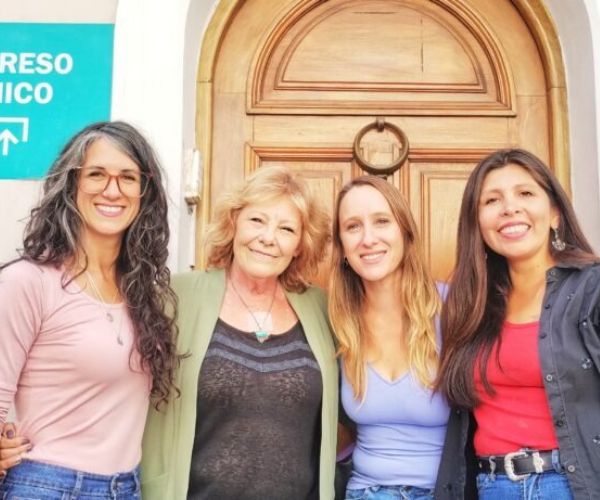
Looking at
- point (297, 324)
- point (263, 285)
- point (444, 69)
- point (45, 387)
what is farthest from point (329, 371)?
point (444, 69)

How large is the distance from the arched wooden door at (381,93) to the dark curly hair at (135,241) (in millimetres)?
749

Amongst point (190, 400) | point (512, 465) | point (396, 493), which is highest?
point (190, 400)

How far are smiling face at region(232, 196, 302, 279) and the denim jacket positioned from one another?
0.77m

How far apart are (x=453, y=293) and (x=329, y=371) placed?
0.44m

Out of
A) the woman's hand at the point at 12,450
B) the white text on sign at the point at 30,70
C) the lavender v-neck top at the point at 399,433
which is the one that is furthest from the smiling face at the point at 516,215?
the white text on sign at the point at 30,70

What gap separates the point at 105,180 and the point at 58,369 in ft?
1.63

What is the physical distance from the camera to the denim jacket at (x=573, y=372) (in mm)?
1795

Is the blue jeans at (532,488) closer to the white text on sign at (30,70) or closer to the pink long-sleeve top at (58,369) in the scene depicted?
the pink long-sleeve top at (58,369)

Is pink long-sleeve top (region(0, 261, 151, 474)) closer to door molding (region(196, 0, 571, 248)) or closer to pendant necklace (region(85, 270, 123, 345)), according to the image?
pendant necklace (region(85, 270, 123, 345))

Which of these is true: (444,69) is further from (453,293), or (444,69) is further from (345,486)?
(345,486)

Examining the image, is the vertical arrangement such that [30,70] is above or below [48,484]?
above

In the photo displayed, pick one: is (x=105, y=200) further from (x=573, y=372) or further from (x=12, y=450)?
(x=573, y=372)

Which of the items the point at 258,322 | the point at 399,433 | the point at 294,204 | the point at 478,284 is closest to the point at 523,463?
the point at 399,433

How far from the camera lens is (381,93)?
9.16 ft
